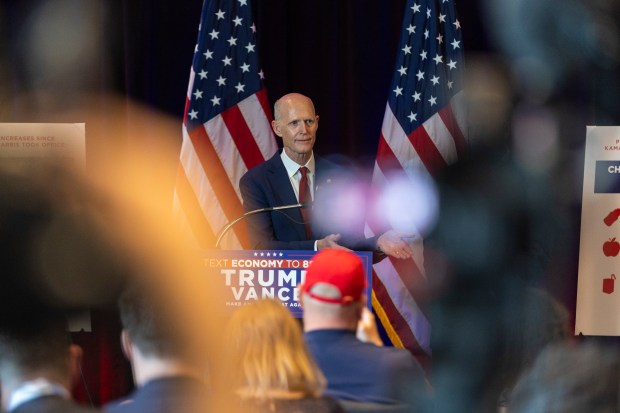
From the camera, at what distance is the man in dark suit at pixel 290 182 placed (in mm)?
4105

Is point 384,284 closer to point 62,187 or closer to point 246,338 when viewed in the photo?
point 246,338

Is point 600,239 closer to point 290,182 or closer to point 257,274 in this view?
point 290,182

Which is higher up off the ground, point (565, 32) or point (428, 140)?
point (565, 32)

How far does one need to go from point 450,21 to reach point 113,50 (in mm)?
2165

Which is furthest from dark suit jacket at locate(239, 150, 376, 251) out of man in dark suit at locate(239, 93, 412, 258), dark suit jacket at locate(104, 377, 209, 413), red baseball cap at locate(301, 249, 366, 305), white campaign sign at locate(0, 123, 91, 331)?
dark suit jacket at locate(104, 377, 209, 413)

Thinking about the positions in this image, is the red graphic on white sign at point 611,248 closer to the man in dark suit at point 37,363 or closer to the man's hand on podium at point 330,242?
the man's hand on podium at point 330,242

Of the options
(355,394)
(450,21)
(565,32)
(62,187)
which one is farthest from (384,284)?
(62,187)

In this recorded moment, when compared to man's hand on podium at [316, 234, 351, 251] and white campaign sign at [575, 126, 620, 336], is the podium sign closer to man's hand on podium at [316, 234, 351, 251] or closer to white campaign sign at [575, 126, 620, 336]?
man's hand on podium at [316, 234, 351, 251]

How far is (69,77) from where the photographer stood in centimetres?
532

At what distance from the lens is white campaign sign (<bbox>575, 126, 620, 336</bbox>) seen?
17.5 feet

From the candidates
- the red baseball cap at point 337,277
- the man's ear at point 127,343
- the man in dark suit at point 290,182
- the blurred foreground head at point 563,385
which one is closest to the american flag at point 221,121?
the man in dark suit at point 290,182

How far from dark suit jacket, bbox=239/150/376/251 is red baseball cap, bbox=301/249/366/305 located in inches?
61.6

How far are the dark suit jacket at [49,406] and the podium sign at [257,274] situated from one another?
2.16 meters

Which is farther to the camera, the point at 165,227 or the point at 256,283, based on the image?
the point at 256,283
